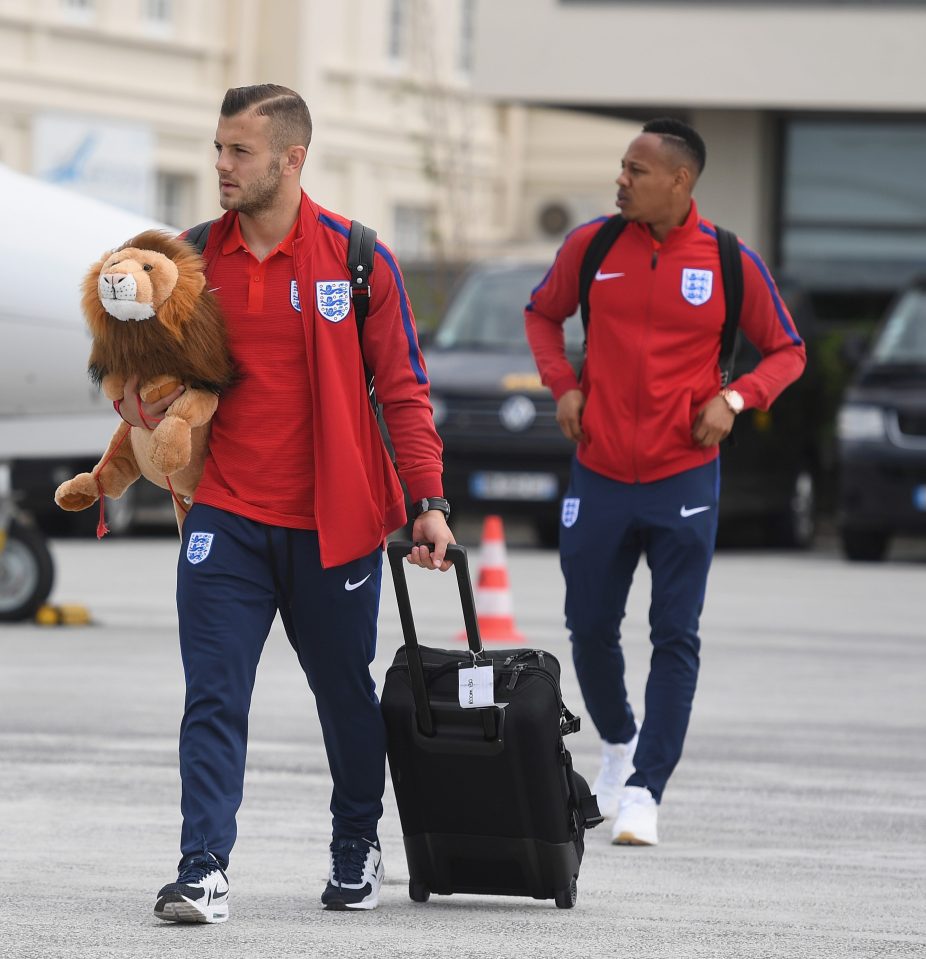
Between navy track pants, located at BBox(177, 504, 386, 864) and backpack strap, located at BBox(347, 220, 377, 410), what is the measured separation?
0.44 metres

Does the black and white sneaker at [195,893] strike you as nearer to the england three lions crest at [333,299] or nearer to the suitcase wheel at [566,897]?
the suitcase wheel at [566,897]

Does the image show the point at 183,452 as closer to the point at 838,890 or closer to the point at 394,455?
the point at 394,455

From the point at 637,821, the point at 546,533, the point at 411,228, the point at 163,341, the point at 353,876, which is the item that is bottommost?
the point at 546,533

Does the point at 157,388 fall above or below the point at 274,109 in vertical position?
below

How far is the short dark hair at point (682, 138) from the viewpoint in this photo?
7312 mm

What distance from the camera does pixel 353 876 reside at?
5.98m

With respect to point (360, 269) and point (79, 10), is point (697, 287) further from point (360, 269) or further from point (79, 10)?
point (79, 10)

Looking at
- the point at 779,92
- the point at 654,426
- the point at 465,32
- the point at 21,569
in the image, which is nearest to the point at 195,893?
the point at 654,426

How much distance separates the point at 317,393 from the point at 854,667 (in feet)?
21.3

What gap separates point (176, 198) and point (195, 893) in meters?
28.8

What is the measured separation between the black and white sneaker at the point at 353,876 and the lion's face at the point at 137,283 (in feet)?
4.27

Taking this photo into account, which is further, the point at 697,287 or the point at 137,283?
the point at 697,287

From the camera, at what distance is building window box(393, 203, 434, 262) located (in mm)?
38866

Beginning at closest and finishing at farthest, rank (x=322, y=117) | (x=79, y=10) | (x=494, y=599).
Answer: (x=494, y=599), (x=79, y=10), (x=322, y=117)
